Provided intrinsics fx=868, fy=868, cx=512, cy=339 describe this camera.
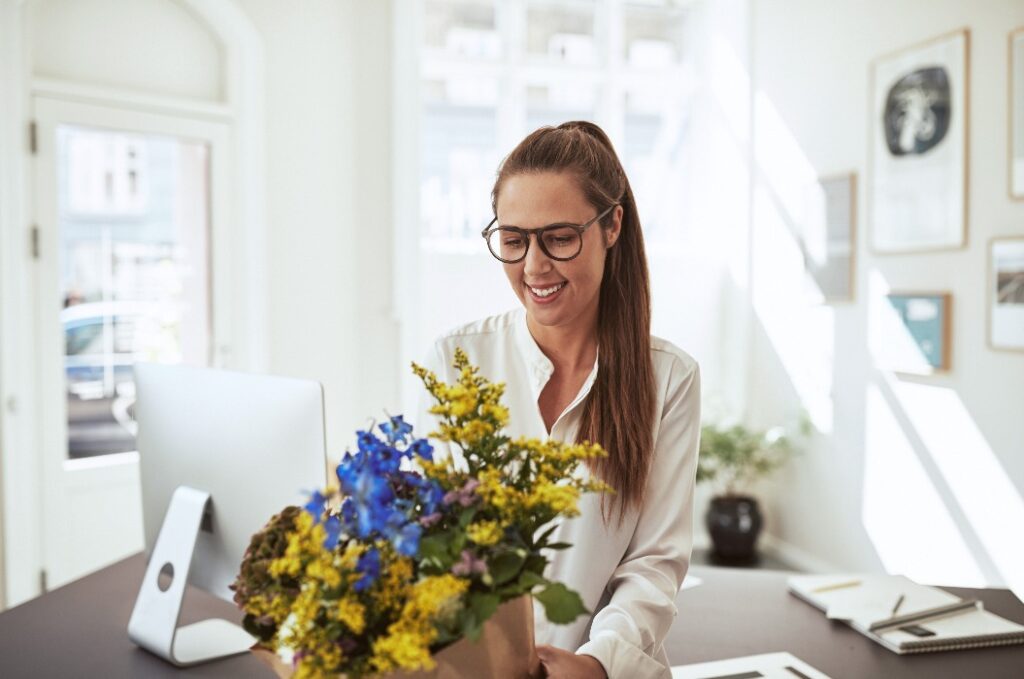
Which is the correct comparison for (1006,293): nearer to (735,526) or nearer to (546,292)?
(735,526)

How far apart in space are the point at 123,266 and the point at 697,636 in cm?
323

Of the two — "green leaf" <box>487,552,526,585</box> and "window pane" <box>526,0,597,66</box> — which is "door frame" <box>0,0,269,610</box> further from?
"green leaf" <box>487,552,526,585</box>

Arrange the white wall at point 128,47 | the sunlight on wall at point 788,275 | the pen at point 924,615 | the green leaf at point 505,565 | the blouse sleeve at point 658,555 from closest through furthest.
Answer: the green leaf at point 505,565 → the blouse sleeve at point 658,555 → the pen at point 924,615 → the white wall at point 128,47 → the sunlight on wall at point 788,275

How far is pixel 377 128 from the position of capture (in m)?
4.49

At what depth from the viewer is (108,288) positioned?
381 centimetres

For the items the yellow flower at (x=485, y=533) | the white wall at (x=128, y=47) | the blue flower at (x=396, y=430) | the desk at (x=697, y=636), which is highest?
the white wall at (x=128, y=47)

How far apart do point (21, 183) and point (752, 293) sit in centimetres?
380

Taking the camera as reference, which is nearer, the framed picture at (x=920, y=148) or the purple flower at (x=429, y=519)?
the purple flower at (x=429, y=519)

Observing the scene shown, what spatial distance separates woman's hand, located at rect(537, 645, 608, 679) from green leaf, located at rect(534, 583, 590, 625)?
0.71 feet

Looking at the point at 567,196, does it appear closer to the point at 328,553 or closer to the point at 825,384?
the point at 328,553

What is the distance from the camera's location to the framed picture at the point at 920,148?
3.67 m

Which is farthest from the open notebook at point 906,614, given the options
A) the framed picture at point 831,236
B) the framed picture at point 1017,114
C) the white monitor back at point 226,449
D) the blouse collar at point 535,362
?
the framed picture at point 831,236

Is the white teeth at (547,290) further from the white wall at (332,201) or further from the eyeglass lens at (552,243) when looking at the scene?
the white wall at (332,201)

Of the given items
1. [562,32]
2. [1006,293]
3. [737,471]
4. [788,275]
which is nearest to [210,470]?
[1006,293]
